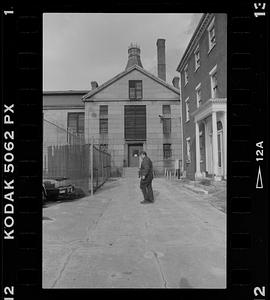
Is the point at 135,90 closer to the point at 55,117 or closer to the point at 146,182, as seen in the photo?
the point at 146,182

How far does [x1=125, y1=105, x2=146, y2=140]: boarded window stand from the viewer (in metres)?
20.0

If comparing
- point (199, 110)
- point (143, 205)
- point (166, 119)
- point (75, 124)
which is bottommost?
point (143, 205)

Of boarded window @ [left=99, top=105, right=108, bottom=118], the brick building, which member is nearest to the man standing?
the brick building

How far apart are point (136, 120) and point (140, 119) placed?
33cm

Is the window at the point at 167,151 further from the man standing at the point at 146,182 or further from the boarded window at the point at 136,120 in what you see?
the man standing at the point at 146,182

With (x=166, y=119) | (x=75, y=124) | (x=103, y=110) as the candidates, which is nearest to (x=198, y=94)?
(x=75, y=124)

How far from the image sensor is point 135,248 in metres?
3.87
